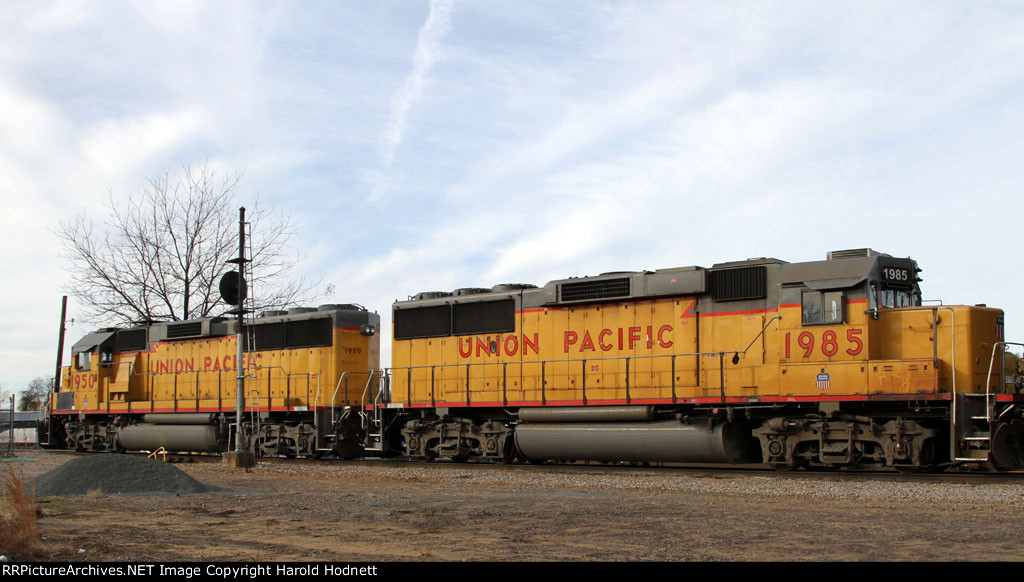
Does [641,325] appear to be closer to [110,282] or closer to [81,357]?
[81,357]

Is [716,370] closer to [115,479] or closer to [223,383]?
[115,479]

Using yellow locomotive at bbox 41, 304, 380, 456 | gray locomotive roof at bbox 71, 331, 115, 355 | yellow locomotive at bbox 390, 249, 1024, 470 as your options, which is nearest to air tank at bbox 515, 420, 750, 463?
yellow locomotive at bbox 390, 249, 1024, 470

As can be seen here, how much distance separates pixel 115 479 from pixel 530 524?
6.94 meters

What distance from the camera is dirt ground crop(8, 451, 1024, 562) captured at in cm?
723

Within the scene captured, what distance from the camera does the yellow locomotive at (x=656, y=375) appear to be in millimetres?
14867

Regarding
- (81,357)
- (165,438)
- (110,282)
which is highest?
(110,282)

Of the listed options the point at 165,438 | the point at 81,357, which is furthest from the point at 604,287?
the point at 81,357

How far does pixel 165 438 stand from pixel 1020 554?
23.4 metres

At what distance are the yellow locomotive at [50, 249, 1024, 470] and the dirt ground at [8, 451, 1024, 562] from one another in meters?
2.09

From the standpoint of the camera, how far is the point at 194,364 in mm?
26047

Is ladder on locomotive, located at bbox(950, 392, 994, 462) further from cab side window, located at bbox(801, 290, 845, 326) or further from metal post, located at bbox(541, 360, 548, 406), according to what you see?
metal post, located at bbox(541, 360, 548, 406)

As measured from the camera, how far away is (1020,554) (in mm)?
7086

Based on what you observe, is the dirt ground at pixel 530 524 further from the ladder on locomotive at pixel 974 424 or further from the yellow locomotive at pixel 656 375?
the yellow locomotive at pixel 656 375
